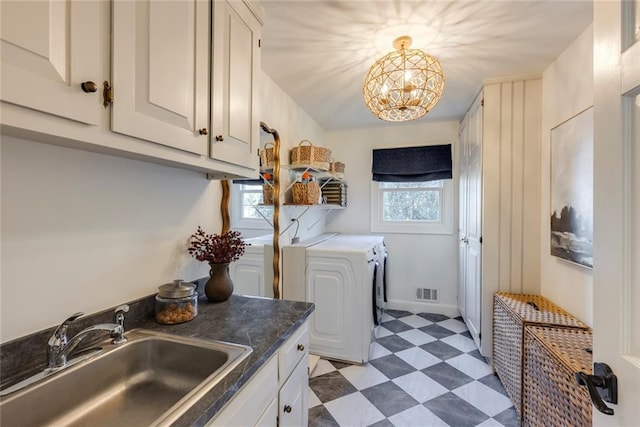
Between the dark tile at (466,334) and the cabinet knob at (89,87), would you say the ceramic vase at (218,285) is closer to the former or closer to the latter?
the cabinet knob at (89,87)

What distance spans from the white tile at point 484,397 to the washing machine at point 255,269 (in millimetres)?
1609

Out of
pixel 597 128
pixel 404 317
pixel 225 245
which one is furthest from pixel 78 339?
pixel 404 317

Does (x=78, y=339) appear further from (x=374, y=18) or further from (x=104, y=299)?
(x=374, y=18)

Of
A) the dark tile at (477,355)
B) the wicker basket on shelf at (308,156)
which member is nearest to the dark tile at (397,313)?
the dark tile at (477,355)

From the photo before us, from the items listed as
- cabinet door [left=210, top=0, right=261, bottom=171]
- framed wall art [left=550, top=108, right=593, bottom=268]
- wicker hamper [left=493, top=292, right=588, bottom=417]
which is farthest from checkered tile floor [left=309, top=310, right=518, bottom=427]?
cabinet door [left=210, top=0, right=261, bottom=171]

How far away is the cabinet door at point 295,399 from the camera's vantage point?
1.11 metres

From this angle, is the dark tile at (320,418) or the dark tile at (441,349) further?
the dark tile at (441,349)

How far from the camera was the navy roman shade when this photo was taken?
3.41 metres

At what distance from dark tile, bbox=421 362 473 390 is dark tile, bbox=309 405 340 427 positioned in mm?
921

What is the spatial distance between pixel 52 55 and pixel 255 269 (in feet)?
5.44

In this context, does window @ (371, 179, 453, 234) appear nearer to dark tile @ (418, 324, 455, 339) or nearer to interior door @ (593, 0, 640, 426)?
dark tile @ (418, 324, 455, 339)

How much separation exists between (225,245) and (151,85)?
0.78 meters

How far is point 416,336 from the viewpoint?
9.48 ft

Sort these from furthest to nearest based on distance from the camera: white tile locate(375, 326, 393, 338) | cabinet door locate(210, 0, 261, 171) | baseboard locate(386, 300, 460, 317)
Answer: baseboard locate(386, 300, 460, 317) < white tile locate(375, 326, 393, 338) < cabinet door locate(210, 0, 261, 171)
